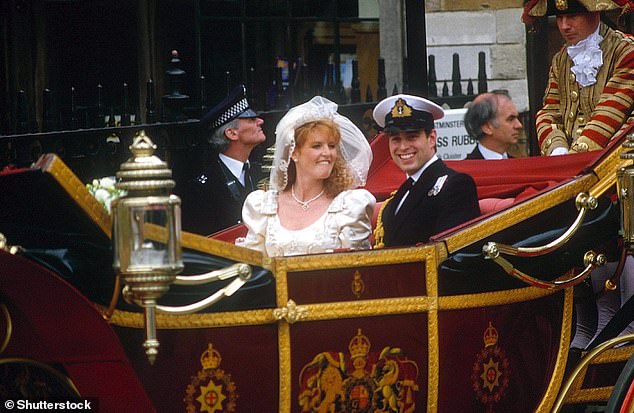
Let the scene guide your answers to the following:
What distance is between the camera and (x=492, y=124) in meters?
7.04

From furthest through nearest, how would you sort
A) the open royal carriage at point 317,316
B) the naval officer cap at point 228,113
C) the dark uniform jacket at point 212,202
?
the naval officer cap at point 228,113, the dark uniform jacket at point 212,202, the open royal carriage at point 317,316

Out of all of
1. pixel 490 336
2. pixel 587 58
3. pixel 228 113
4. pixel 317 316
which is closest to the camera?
pixel 317 316

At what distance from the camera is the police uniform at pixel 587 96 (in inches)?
230

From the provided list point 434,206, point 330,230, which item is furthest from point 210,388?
point 434,206

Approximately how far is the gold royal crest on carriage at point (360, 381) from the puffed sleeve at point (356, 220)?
0.60 meters

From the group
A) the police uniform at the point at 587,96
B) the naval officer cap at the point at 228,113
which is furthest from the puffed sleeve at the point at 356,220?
the naval officer cap at the point at 228,113

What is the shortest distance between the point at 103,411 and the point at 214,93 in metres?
5.72

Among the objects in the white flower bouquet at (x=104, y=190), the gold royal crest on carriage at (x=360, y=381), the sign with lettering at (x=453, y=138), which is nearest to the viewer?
the gold royal crest on carriage at (x=360, y=381)

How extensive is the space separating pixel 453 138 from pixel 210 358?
4260 millimetres

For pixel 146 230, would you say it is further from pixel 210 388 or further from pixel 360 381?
pixel 360 381

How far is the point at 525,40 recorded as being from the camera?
11164 millimetres

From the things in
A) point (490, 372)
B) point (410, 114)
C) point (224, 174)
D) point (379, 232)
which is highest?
point (410, 114)

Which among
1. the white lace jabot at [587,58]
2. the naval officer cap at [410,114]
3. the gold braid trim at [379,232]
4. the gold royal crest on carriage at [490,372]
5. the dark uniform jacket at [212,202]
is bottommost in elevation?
the gold royal crest on carriage at [490,372]

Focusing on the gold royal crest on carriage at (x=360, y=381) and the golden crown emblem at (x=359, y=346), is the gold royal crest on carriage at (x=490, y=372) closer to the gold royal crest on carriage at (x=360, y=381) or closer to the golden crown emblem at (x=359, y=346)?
the gold royal crest on carriage at (x=360, y=381)
